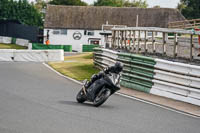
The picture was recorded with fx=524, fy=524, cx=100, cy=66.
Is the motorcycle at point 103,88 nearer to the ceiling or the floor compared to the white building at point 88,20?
nearer to the floor

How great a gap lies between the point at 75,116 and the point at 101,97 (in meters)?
1.69

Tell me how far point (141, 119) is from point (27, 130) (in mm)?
2835

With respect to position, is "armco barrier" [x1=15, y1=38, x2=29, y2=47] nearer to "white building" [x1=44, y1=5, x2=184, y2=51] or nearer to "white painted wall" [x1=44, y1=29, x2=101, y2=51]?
"white building" [x1=44, y1=5, x2=184, y2=51]

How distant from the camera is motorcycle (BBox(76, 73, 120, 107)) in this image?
39.5 ft

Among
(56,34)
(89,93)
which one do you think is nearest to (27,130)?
(89,93)

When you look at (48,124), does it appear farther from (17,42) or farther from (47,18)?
(47,18)

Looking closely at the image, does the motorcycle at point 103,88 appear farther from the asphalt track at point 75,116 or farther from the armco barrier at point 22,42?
the armco barrier at point 22,42

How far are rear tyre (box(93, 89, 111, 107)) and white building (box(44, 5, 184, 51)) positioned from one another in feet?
221

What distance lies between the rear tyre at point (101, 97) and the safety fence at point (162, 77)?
284cm

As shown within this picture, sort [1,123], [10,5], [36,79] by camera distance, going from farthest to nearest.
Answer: [10,5] → [36,79] → [1,123]

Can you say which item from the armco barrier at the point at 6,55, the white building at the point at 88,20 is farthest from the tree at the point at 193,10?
the armco barrier at the point at 6,55

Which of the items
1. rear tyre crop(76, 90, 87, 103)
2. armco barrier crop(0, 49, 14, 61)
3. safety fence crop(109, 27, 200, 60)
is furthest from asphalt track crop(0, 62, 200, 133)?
armco barrier crop(0, 49, 14, 61)

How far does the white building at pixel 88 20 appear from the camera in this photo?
80.6 metres

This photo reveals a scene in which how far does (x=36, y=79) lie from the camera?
19.5 meters
